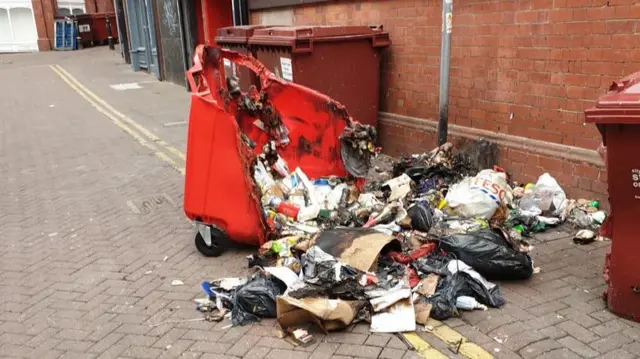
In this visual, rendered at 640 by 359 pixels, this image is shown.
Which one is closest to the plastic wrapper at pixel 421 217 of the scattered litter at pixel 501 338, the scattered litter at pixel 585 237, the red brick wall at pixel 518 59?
the scattered litter at pixel 585 237

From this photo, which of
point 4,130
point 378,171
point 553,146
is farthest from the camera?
point 4,130

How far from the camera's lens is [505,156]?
5.85 m

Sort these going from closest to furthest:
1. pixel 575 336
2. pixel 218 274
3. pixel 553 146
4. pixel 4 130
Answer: pixel 575 336 → pixel 218 274 → pixel 553 146 → pixel 4 130

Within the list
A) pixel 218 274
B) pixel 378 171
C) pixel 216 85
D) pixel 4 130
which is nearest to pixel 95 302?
pixel 218 274

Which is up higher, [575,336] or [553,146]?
[553,146]

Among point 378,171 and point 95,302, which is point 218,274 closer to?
point 95,302

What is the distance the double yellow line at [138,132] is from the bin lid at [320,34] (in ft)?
7.00

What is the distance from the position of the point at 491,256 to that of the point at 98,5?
127ft

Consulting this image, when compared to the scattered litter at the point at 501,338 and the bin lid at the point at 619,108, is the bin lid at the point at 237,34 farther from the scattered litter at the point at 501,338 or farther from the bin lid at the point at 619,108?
the scattered litter at the point at 501,338

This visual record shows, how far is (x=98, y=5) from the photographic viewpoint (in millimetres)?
36906

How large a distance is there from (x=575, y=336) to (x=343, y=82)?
4463mm

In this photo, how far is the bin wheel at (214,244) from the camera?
4.59 meters

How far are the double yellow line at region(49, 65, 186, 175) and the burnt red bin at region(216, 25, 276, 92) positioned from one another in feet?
4.76

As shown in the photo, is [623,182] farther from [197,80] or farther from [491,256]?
[197,80]
